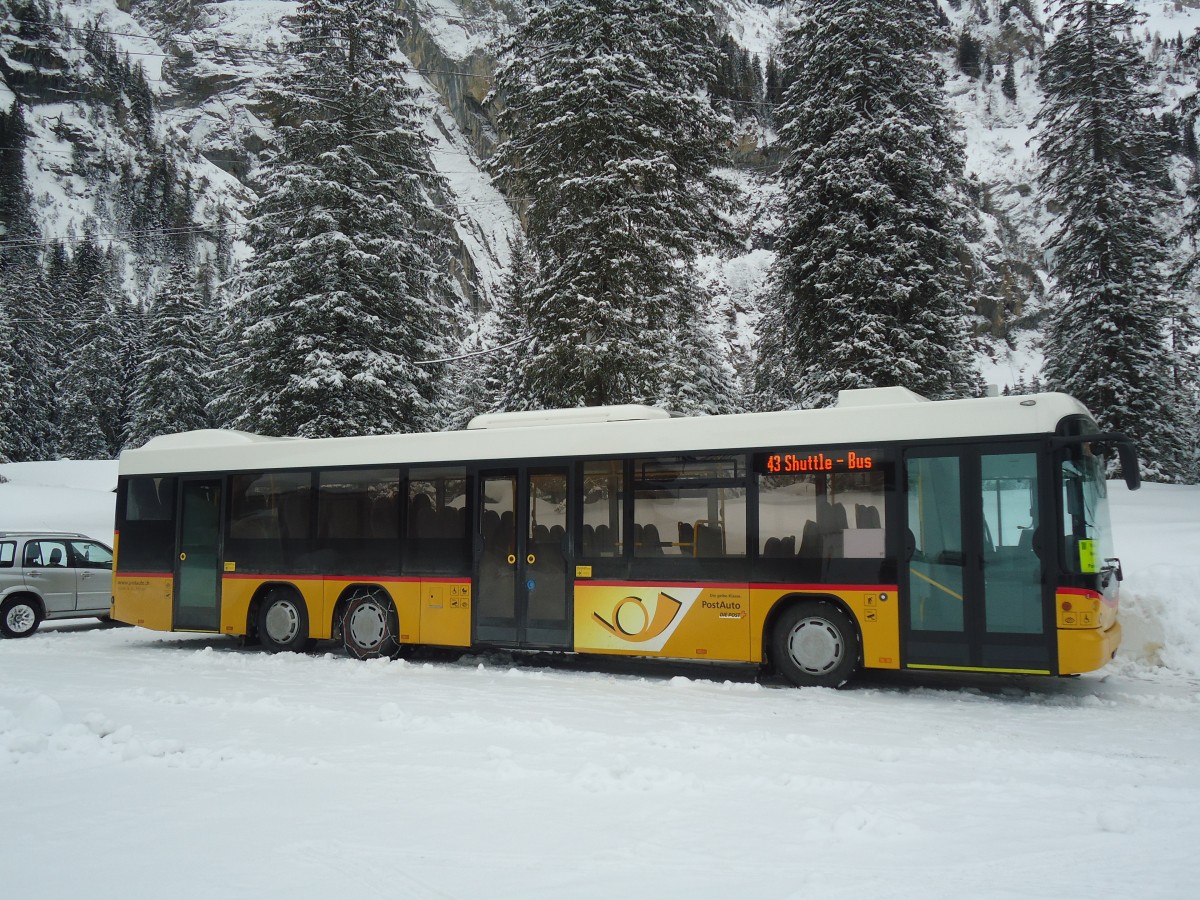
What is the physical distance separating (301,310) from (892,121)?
45.6ft

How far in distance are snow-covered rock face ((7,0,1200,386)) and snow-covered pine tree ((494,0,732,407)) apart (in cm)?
10454

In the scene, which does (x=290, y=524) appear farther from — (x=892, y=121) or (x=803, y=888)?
(x=892, y=121)

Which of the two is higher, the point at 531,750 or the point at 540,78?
the point at 540,78

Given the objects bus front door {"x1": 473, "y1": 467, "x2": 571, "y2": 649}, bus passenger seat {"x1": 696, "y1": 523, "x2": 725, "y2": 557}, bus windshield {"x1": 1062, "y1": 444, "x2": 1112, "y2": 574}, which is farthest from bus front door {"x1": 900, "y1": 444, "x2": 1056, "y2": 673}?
bus front door {"x1": 473, "y1": 467, "x2": 571, "y2": 649}

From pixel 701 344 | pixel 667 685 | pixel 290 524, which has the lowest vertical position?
pixel 667 685

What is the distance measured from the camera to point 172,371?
2109 inches

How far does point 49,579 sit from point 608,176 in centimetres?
1239

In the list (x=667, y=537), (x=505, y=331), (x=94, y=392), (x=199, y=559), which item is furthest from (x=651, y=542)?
(x=94, y=392)

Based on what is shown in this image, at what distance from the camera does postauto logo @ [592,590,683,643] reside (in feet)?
34.6

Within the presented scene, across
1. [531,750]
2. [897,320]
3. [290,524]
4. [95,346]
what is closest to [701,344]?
[897,320]

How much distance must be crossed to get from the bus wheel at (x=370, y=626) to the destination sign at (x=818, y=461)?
17.5ft

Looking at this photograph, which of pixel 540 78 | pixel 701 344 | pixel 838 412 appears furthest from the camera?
pixel 701 344

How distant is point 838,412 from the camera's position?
33.0 feet

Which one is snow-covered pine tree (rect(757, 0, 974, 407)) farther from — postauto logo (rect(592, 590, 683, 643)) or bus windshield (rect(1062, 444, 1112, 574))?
postauto logo (rect(592, 590, 683, 643))
